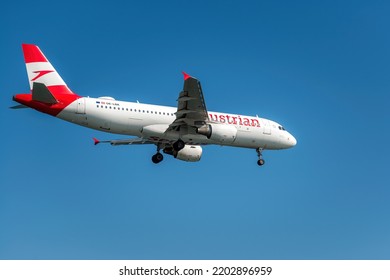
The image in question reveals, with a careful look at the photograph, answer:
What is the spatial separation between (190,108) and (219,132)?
2804mm

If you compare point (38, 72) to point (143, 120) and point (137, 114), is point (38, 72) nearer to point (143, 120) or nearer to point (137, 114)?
point (137, 114)

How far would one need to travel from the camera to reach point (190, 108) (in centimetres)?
4409

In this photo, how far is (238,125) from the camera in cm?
4862

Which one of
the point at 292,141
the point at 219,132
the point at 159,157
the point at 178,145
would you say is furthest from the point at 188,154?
the point at 292,141

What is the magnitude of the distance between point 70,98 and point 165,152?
9730 millimetres

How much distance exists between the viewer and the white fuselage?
4353cm

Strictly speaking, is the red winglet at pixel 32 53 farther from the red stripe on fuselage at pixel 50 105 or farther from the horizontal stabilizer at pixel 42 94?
the horizontal stabilizer at pixel 42 94

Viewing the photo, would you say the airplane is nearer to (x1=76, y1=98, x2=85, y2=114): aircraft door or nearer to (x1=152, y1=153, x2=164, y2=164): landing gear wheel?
(x1=76, y1=98, x2=85, y2=114): aircraft door

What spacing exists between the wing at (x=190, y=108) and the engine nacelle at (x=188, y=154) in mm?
4266

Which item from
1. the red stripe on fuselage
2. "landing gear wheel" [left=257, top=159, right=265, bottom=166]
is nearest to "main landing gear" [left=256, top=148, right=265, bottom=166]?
"landing gear wheel" [left=257, top=159, right=265, bottom=166]

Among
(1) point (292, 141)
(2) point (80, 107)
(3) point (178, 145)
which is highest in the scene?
(1) point (292, 141)

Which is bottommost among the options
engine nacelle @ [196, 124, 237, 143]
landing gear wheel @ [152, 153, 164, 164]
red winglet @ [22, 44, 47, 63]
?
engine nacelle @ [196, 124, 237, 143]
